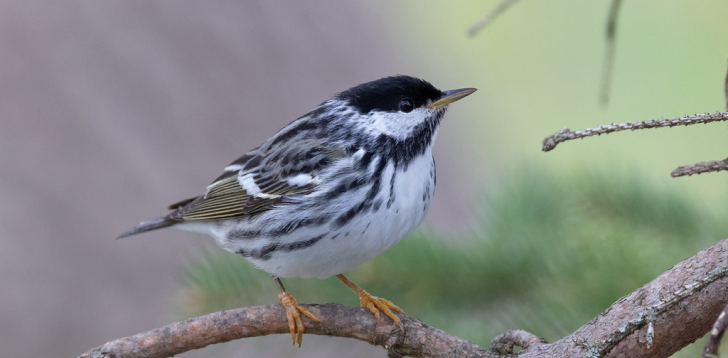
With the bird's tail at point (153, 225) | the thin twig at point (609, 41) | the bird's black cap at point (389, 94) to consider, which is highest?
the bird's tail at point (153, 225)

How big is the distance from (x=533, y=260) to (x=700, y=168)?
774mm

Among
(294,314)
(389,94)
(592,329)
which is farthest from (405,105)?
(592,329)

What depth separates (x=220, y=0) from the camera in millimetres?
4824

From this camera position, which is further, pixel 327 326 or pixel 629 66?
pixel 629 66

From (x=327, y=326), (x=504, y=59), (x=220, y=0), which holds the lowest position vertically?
(x=327, y=326)

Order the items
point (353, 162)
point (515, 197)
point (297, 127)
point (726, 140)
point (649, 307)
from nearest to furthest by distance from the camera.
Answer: point (649, 307) < point (515, 197) < point (353, 162) < point (297, 127) < point (726, 140)

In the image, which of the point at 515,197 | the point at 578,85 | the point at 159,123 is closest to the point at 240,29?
the point at 159,123

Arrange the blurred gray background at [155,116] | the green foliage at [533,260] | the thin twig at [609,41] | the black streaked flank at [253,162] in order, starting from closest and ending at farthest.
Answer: the thin twig at [609,41] < the green foliage at [533,260] < the black streaked flank at [253,162] < the blurred gray background at [155,116]

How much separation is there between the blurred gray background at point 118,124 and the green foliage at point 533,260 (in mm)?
2757

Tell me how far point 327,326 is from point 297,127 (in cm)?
91

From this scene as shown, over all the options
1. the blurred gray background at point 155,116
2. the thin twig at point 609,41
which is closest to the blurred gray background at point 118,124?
the blurred gray background at point 155,116

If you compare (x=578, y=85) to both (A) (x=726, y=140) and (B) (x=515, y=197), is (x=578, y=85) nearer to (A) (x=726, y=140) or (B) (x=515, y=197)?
(A) (x=726, y=140)

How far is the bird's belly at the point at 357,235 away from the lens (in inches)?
75.9

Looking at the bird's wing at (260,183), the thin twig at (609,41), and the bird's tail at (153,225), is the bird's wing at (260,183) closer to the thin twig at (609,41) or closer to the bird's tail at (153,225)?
the bird's tail at (153,225)
